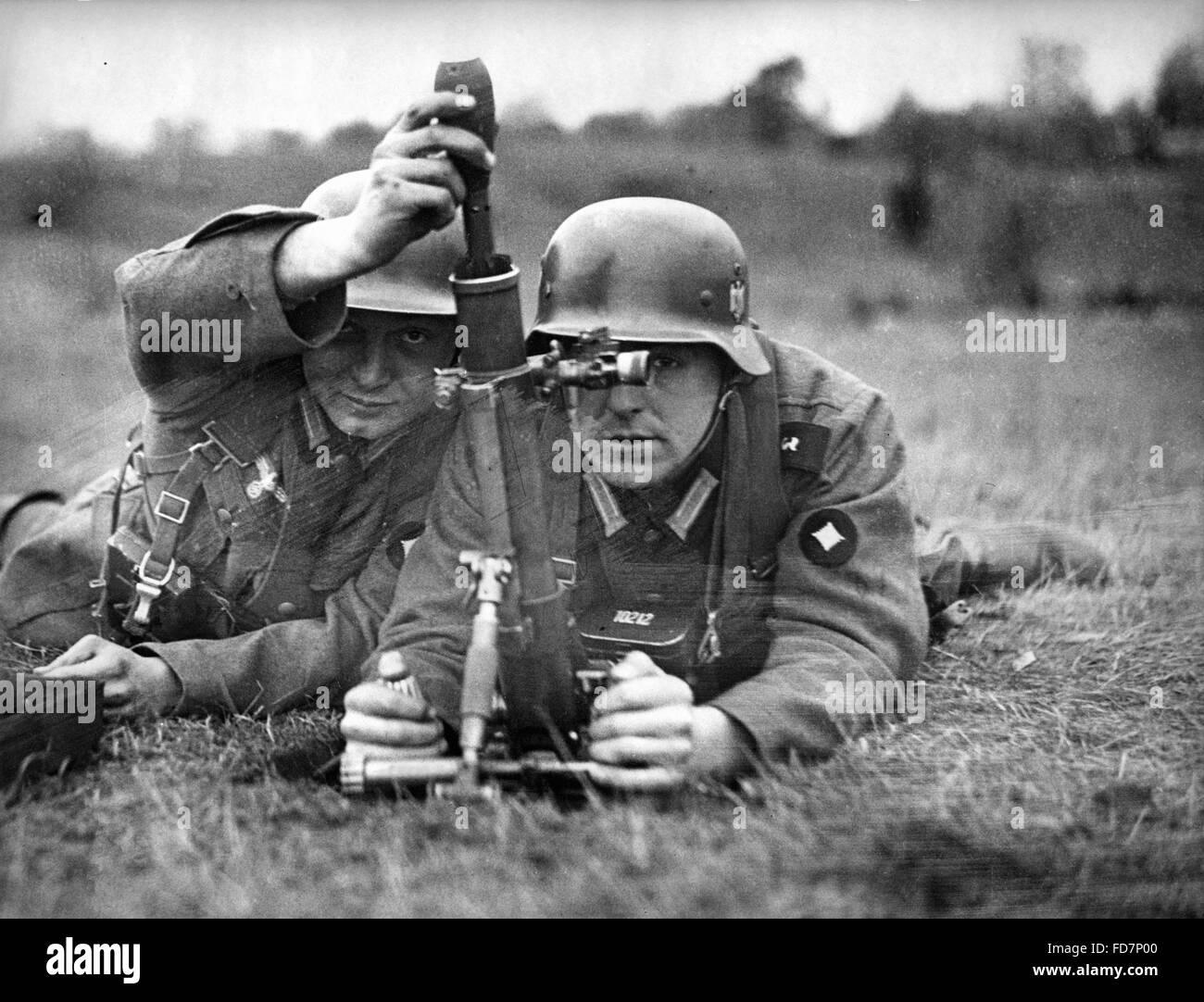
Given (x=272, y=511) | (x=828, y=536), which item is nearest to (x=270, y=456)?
(x=272, y=511)

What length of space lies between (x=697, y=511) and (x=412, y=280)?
923mm

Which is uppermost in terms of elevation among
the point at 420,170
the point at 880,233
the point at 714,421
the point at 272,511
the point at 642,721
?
the point at 420,170

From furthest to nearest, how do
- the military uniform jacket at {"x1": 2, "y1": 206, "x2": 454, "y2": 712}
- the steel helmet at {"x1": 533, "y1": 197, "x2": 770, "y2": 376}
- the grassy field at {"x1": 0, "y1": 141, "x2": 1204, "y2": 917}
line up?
the military uniform jacket at {"x1": 2, "y1": 206, "x2": 454, "y2": 712} → the steel helmet at {"x1": 533, "y1": 197, "x2": 770, "y2": 376} → the grassy field at {"x1": 0, "y1": 141, "x2": 1204, "y2": 917}

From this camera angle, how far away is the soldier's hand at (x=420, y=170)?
3.38m

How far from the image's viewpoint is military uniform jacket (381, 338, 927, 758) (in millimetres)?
3586

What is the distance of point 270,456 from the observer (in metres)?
3.78

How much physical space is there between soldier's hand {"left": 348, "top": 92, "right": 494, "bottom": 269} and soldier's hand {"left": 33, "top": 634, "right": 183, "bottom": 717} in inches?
49.4

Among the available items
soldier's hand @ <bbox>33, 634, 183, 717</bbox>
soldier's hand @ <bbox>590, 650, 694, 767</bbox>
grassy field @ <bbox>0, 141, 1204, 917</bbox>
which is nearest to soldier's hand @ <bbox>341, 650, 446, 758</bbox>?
grassy field @ <bbox>0, 141, 1204, 917</bbox>

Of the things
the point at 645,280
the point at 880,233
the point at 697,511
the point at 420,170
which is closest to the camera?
the point at 420,170

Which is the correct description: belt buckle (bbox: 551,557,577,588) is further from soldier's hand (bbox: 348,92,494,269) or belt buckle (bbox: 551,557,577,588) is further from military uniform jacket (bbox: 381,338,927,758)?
soldier's hand (bbox: 348,92,494,269)

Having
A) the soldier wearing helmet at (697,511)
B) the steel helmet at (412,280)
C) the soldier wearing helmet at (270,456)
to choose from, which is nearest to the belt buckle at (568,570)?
the soldier wearing helmet at (697,511)

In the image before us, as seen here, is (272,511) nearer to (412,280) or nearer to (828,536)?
(412,280)

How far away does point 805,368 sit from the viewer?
3.78m
